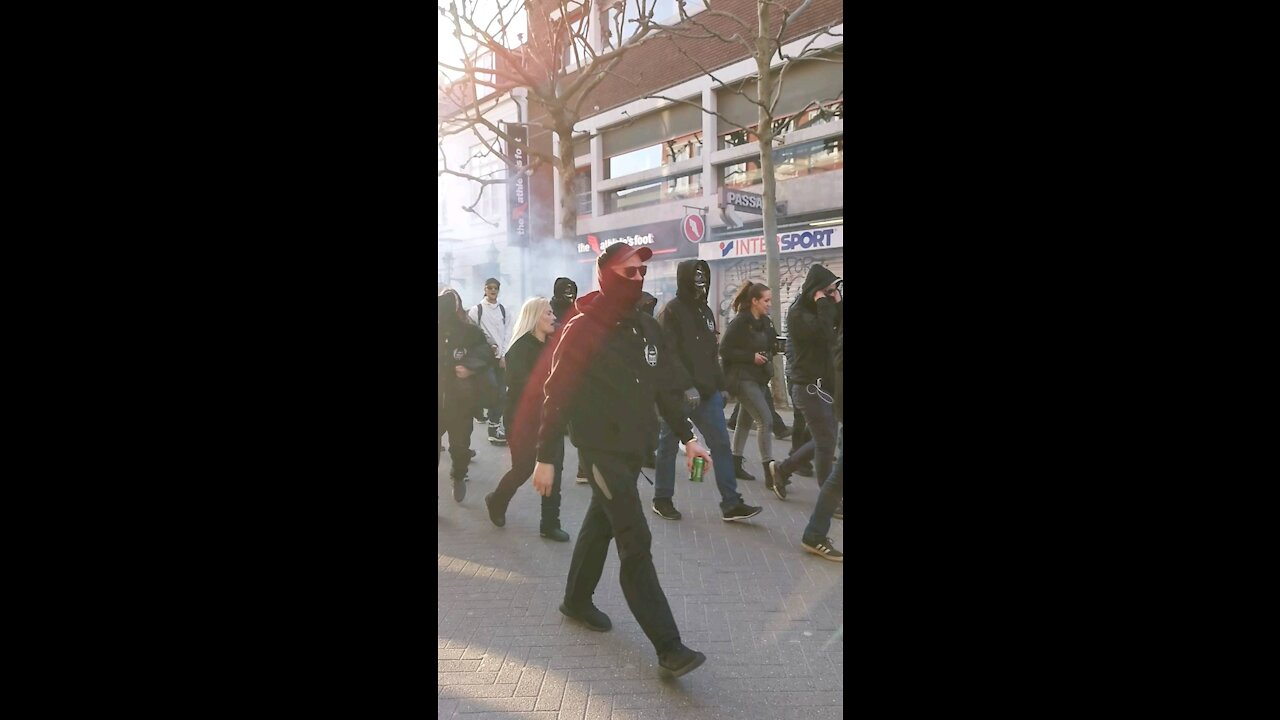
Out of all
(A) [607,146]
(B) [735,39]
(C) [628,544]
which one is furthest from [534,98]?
(C) [628,544]

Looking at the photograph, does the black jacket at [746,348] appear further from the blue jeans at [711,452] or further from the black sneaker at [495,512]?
the black sneaker at [495,512]

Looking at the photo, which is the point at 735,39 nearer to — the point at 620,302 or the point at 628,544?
the point at 620,302

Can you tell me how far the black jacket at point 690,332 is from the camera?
3.21 meters

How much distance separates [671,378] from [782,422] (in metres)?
2.07

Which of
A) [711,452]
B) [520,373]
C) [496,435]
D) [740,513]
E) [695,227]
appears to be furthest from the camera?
[496,435]

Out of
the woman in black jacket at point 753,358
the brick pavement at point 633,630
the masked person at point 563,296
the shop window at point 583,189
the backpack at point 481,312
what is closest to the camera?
the brick pavement at point 633,630

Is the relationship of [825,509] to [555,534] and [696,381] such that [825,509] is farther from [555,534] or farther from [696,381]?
[555,534]

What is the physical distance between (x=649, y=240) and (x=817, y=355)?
61.8 inches

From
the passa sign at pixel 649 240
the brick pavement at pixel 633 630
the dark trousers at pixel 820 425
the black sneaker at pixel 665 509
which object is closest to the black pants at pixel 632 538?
the brick pavement at pixel 633 630

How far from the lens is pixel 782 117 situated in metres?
2.77

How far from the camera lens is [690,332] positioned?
343cm

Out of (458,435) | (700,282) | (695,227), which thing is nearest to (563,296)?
(695,227)

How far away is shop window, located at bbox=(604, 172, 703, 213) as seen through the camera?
295 cm

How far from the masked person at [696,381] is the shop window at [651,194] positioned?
32 cm
